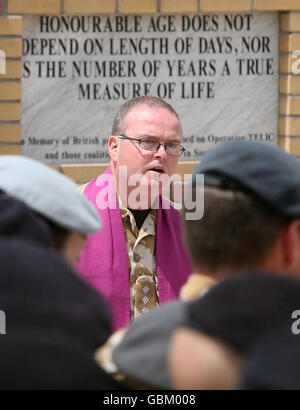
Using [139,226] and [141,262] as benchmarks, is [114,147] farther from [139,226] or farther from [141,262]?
[141,262]

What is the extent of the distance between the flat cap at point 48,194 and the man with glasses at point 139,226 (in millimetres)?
1439

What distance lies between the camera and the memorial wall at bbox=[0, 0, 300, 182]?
209 inches

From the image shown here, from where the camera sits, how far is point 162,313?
1.78 metres

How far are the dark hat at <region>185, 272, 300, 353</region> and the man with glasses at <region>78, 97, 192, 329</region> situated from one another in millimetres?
1966

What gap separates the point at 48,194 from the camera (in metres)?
1.99

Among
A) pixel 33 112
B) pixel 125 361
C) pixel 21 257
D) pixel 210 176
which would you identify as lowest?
pixel 125 361

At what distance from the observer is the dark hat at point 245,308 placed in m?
1.47

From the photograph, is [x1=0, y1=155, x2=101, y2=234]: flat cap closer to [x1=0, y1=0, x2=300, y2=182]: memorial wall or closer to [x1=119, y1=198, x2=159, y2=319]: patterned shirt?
[x1=119, y1=198, x2=159, y2=319]: patterned shirt

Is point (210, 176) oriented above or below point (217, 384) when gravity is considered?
above

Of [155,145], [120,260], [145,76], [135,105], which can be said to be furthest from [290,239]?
[145,76]

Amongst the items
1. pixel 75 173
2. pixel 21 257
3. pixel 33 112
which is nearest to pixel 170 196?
pixel 75 173

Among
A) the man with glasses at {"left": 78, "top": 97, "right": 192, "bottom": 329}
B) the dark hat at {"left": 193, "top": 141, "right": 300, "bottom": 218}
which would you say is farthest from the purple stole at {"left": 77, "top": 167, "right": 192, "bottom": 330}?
Result: the dark hat at {"left": 193, "top": 141, "right": 300, "bottom": 218}

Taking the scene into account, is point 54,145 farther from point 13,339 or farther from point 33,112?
point 13,339

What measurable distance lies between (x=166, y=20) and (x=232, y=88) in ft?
1.86
